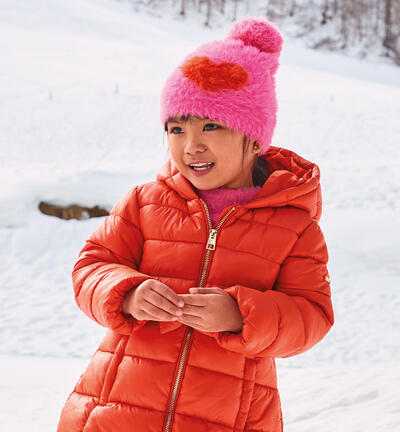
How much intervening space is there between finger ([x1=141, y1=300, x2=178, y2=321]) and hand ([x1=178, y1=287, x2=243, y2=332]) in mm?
34

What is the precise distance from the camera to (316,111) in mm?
14375

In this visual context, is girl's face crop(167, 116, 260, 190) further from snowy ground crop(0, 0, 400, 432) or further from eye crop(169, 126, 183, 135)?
snowy ground crop(0, 0, 400, 432)

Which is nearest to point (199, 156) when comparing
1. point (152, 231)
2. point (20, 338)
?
point (152, 231)

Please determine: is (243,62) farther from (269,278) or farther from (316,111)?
(316,111)

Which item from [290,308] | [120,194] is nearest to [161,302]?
[290,308]

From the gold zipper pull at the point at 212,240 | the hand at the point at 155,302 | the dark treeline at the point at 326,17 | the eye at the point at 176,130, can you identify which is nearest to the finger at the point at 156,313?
the hand at the point at 155,302

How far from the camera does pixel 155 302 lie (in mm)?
1240

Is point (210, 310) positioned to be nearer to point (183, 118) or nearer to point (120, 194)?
point (183, 118)

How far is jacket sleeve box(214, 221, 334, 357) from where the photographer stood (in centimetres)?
126

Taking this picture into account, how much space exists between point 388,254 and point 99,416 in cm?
591

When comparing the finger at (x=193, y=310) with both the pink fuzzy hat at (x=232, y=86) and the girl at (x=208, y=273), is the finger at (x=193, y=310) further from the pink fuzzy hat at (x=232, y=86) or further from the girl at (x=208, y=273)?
the pink fuzzy hat at (x=232, y=86)

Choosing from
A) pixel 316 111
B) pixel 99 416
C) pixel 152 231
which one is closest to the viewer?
pixel 99 416

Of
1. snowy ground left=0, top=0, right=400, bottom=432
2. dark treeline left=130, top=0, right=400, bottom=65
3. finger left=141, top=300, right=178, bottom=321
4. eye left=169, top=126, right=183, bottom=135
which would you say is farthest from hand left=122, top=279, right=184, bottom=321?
dark treeline left=130, top=0, right=400, bottom=65

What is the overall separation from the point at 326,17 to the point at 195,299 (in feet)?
122
